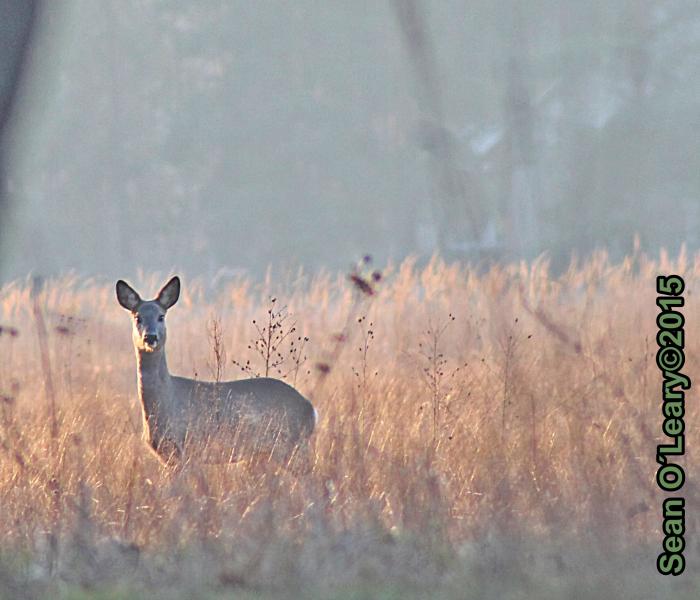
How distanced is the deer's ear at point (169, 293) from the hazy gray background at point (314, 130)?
20048 mm

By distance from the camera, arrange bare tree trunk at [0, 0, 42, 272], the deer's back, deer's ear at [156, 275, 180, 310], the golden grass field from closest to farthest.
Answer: bare tree trunk at [0, 0, 42, 272]
the golden grass field
the deer's back
deer's ear at [156, 275, 180, 310]

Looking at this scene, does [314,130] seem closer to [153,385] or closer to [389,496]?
[153,385]

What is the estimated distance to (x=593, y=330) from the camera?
30.1 ft

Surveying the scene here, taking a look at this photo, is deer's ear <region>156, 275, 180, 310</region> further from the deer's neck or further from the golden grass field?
the golden grass field

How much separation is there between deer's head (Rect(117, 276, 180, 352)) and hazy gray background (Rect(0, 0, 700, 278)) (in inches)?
791

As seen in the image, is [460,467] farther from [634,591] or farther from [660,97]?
[660,97]

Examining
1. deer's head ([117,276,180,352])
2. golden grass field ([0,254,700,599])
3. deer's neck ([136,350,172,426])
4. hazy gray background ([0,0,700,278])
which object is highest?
hazy gray background ([0,0,700,278])

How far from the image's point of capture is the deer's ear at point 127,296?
6867 millimetres

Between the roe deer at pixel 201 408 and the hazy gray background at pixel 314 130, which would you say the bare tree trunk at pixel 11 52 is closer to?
the roe deer at pixel 201 408

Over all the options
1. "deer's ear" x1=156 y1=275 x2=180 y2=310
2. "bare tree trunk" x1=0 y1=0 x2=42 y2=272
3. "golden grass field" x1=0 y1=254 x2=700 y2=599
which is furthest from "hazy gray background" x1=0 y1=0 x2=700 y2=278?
"bare tree trunk" x1=0 y1=0 x2=42 y2=272

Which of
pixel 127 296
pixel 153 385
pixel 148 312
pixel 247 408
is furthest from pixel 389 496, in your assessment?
pixel 127 296

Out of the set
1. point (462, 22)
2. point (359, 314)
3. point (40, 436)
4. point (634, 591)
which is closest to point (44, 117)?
point (462, 22)

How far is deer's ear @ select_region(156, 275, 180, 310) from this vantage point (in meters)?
6.93

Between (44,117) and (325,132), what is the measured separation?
915 cm
